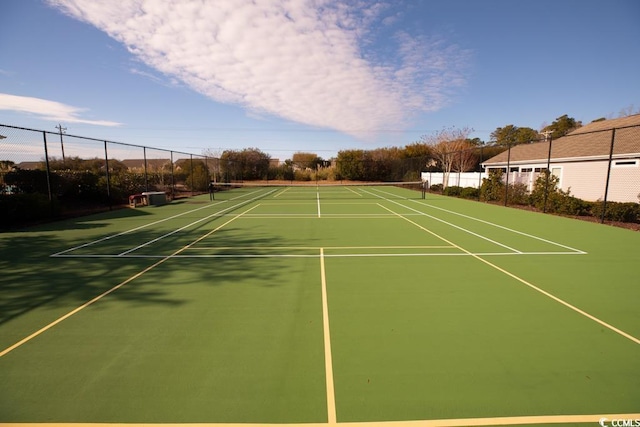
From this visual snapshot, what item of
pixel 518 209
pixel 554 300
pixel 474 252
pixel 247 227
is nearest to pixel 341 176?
pixel 518 209

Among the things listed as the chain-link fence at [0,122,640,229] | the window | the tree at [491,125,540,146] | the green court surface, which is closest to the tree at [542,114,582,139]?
the tree at [491,125,540,146]

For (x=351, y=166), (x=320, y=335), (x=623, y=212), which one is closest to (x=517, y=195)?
(x=623, y=212)

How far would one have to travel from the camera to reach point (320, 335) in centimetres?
365

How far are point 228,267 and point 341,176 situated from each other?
1549 inches

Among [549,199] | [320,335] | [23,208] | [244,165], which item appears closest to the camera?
[320,335]

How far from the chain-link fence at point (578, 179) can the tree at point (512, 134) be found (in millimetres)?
40925

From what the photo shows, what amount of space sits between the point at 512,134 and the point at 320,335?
80.1 metres

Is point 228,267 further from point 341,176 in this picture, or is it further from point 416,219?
point 341,176

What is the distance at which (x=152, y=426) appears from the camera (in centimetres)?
235

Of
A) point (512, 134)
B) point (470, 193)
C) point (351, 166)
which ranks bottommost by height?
point (470, 193)

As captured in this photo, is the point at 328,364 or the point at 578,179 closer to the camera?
the point at 328,364

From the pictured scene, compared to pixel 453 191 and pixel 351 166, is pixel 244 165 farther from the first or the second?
pixel 453 191

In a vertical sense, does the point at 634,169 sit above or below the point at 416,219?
above

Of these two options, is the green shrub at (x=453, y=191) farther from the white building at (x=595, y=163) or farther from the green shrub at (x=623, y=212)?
the green shrub at (x=623, y=212)
